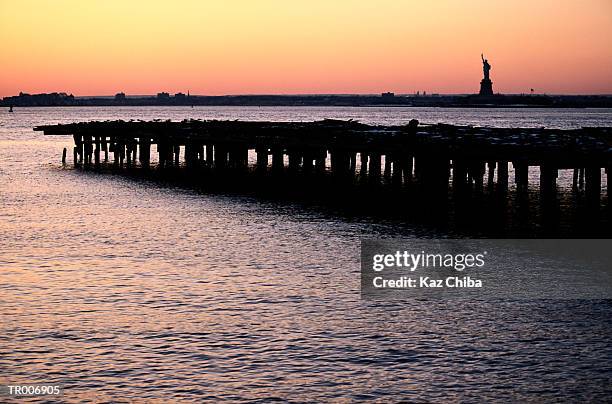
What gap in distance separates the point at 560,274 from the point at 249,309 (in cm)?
704

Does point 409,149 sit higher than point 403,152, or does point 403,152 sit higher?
point 409,149

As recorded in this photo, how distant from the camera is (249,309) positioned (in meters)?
16.9

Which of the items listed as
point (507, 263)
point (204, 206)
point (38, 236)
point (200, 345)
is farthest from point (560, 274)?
point (204, 206)

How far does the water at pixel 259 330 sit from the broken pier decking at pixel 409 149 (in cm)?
1216

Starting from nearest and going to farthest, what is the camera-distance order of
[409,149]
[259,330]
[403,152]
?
[259,330], [409,149], [403,152]

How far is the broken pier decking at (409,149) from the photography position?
35781mm

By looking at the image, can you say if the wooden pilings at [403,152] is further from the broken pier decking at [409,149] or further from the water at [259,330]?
the water at [259,330]

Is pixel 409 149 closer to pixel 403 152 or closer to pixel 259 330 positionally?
pixel 403 152

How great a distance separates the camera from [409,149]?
138ft

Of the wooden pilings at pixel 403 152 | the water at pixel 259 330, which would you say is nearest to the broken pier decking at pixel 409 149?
the wooden pilings at pixel 403 152

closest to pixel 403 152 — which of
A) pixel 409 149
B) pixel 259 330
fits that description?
pixel 409 149

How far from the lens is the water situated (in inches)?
498

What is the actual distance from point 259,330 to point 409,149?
27377 millimetres

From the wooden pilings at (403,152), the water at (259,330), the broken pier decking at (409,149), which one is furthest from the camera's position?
the wooden pilings at (403,152)
